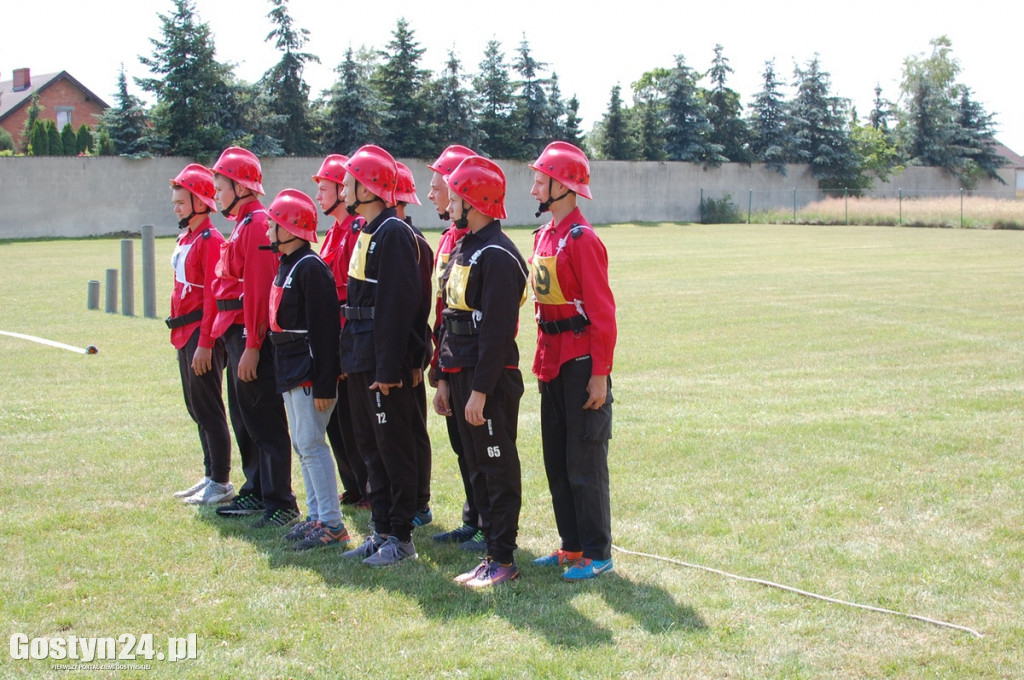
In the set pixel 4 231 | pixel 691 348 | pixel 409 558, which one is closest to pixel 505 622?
pixel 409 558

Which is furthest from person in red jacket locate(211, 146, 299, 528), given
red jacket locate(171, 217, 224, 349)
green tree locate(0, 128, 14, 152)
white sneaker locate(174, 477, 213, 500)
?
green tree locate(0, 128, 14, 152)

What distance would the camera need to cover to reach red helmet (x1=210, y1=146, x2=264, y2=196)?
6.68m

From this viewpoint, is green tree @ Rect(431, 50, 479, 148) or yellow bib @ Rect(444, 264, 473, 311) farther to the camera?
green tree @ Rect(431, 50, 479, 148)

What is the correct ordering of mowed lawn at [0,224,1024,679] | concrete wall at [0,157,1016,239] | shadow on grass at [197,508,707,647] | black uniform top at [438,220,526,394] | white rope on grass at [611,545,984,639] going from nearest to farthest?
mowed lawn at [0,224,1024,679], white rope on grass at [611,545,984,639], shadow on grass at [197,508,707,647], black uniform top at [438,220,526,394], concrete wall at [0,157,1016,239]

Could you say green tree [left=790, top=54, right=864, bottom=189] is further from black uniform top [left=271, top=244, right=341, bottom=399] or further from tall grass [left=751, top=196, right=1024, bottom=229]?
black uniform top [left=271, top=244, right=341, bottom=399]

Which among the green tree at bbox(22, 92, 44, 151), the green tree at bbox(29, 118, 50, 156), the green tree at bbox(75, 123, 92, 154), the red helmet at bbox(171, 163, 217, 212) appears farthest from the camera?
the green tree at bbox(22, 92, 44, 151)

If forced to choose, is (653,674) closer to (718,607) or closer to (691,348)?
(718,607)

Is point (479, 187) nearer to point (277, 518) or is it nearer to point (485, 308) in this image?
point (485, 308)

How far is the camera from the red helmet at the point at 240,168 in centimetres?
668

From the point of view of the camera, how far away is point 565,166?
5.39 meters

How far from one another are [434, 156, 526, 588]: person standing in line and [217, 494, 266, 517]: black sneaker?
1952 mm

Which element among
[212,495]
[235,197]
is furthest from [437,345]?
[212,495]

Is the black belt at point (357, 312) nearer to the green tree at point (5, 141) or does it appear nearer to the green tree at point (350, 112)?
the green tree at point (350, 112)

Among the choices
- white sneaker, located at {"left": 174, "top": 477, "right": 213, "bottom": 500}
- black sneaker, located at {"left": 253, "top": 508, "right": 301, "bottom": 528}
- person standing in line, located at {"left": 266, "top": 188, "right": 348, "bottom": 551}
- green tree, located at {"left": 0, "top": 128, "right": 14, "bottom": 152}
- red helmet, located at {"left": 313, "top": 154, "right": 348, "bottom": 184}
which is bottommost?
black sneaker, located at {"left": 253, "top": 508, "right": 301, "bottom": 528}
